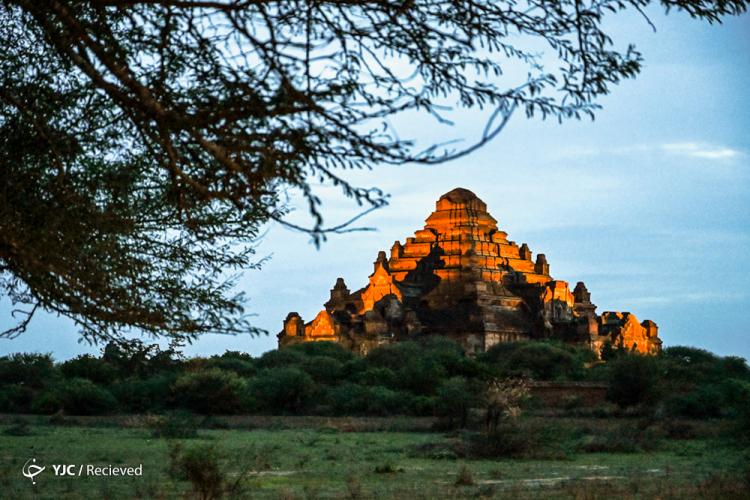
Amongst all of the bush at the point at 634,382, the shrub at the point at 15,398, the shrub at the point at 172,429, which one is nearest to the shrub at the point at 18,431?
the shrub at the point at 172,429

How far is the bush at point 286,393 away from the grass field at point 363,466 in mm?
9696

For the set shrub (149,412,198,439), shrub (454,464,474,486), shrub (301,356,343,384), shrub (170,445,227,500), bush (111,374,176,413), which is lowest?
shrub (454,464,474,486)

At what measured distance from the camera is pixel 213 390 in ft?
131

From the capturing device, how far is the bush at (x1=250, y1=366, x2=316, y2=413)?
42.2 m

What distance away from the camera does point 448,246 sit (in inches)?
3369

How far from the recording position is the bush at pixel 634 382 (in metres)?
41.1

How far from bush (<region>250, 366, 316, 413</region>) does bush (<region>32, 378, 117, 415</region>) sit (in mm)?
5147

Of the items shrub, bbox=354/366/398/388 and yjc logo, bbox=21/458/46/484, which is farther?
shrub, bbox=354/366/398/388

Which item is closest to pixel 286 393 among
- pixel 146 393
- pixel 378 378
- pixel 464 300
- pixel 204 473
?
pixel 146 393

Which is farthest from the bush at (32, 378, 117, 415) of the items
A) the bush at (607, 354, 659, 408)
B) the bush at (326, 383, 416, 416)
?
the bush at (607, 354, 659, 408)

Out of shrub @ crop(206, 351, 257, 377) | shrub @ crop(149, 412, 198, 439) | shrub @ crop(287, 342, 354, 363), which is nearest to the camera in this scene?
shrub @ crop(149, 412, 198, 439)

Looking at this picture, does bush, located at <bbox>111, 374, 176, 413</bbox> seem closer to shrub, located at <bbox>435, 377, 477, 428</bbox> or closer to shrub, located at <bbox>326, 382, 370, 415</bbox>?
shrub, located at <bbox>326, 382, 370, 415</bbox>

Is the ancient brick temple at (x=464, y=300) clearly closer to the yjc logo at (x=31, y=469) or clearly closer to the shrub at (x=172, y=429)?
the shrub at (x=172, y=429)

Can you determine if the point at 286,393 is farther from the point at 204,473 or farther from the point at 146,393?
the point at 204,473
